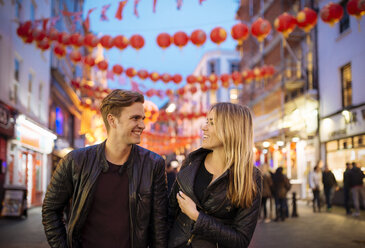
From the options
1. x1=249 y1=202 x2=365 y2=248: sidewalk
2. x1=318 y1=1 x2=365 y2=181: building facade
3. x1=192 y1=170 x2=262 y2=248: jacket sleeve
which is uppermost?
x1=318 y1=1 x2=365 y2=181: building facade

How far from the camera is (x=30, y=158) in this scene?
22.1 m

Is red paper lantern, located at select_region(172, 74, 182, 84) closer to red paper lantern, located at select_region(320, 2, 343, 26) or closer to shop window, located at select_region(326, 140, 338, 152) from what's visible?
shop window, located at select_region(326, 140, 338, 152)

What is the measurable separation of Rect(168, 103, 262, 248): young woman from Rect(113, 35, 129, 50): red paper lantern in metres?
12.4

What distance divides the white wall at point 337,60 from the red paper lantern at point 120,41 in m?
10.1

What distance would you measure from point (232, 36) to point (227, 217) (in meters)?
11.7

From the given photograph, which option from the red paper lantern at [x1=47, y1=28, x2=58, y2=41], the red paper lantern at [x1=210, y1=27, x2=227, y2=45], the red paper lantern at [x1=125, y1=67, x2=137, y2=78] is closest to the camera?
the red paper lantern at [x1=210, y1=27, x2=227, y2=45]

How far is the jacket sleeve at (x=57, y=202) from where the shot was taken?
3295mm

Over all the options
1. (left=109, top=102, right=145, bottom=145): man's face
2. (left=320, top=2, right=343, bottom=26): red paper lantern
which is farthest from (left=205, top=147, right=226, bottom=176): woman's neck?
(left=320, top=2, right=343, bottom=26): red paper lantern

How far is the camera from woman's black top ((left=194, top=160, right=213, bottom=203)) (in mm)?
3385

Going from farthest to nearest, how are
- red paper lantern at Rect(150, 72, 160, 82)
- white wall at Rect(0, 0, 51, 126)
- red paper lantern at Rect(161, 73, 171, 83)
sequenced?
red paper lantern at Rect(161, 73, 171, 83), red paper lantern at Rect(150, 72, 160, 82), white wall at Rect(0, 0, 51, 126)

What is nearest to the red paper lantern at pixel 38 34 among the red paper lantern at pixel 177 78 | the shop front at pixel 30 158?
the shop front at pixel 30 158

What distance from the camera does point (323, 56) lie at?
2448 centimetres

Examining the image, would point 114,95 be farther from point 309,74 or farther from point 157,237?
point 309,74

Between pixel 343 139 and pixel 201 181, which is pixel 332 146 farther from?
pixel 201 181
